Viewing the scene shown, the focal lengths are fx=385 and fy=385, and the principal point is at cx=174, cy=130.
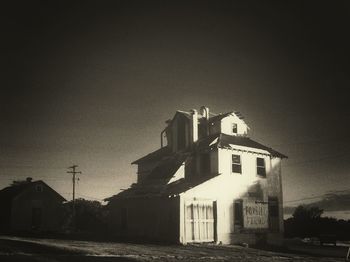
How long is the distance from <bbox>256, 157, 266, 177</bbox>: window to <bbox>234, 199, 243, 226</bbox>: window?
322 cm

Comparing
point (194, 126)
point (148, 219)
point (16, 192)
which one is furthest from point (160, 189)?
point (16, 192)

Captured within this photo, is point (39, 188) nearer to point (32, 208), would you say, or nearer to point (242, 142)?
point (32, 208)

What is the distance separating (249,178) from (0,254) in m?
19.0

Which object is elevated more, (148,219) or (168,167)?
(168,167)

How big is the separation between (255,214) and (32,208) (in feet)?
105

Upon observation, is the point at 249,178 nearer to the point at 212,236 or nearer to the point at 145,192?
the point at 212,236

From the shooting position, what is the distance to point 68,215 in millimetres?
62188

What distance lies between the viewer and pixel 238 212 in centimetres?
2833

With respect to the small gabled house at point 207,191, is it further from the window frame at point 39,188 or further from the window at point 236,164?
the window frame at point 39,188

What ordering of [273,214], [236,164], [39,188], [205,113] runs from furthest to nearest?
[39,188], [205,113], [273,214], [236,164]

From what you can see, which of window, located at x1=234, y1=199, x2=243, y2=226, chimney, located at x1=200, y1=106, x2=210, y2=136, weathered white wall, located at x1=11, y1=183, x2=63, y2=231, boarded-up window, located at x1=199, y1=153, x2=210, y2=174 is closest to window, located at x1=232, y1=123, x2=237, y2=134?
chimney, located at x1=200, y1=106, x2=210, y2=136

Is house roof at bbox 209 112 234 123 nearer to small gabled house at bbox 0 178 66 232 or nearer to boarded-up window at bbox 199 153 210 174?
boarded-up window at bbox 199 153 210 174

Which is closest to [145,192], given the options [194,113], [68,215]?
[194,113]

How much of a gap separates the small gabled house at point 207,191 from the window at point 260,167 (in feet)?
0.26
